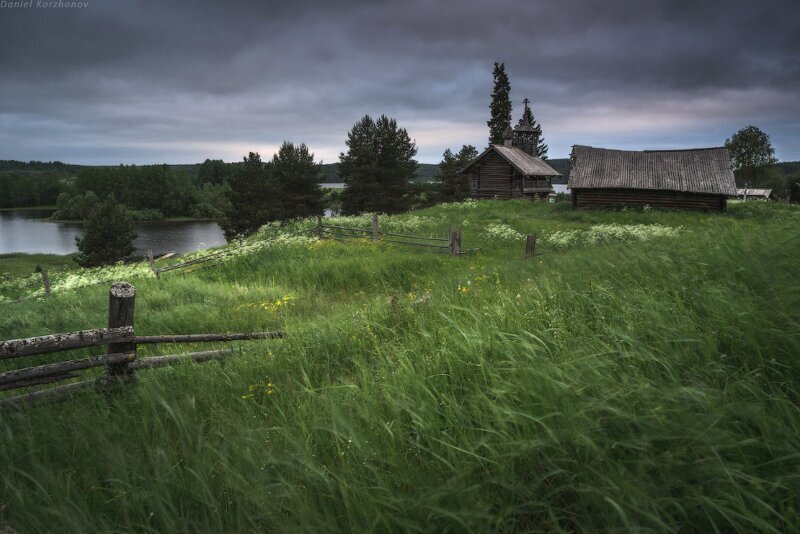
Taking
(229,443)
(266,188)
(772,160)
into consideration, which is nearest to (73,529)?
(229,443)

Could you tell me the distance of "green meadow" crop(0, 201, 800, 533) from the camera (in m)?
1.48

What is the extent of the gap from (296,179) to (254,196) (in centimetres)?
612

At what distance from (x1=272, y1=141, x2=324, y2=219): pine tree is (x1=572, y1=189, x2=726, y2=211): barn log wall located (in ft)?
122

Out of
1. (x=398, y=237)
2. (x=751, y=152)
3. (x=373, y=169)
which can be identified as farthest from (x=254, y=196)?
(x=751, y=152)

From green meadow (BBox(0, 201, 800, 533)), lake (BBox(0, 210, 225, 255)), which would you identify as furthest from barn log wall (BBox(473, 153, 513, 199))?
lake (BBox(0, 210, 225, 255))

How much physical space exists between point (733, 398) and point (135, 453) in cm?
342

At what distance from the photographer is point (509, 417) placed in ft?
6.38

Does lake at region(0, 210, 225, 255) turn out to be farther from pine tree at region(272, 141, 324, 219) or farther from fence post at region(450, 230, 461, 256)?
fence post at region(450, 230, 461, 256)

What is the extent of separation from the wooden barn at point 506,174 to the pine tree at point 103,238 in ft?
135

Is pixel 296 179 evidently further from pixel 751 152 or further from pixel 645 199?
pixel 751 152

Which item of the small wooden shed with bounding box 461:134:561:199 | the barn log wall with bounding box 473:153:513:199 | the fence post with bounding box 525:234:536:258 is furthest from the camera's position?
the barn log wall with bounding box 473:153:513:199

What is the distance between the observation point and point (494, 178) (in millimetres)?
39469

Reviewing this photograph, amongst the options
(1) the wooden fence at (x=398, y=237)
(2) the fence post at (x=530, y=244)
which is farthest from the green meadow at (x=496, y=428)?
(1) the wooden fence at (x=398, y=237)

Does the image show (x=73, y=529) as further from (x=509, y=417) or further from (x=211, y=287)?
(x=211, y=287)
